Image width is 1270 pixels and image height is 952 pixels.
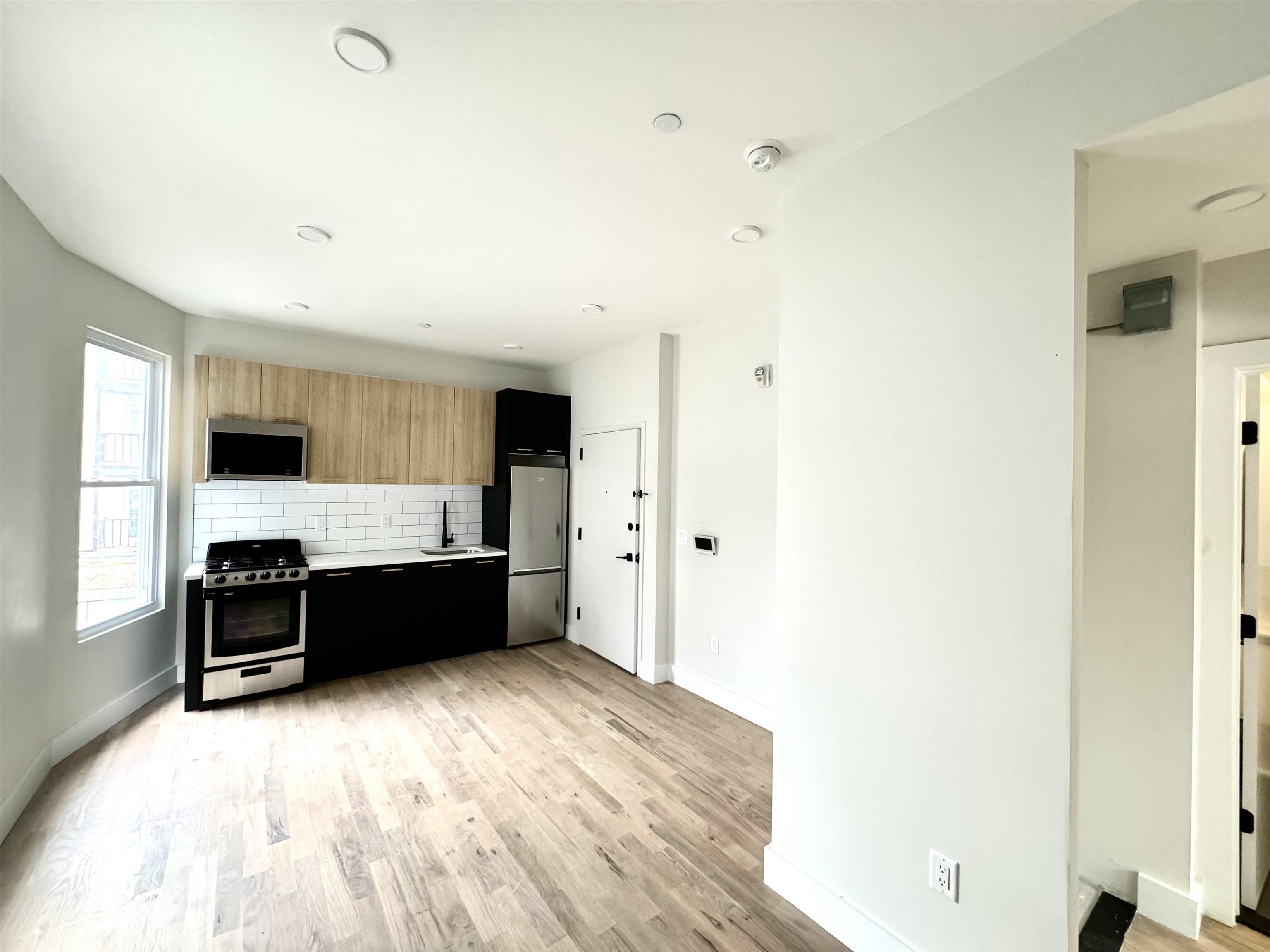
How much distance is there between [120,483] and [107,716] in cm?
142

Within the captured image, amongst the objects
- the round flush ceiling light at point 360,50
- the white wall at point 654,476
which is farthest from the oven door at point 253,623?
the round flush ceiling light at point 360,50

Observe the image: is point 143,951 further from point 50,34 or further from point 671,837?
point 50,34

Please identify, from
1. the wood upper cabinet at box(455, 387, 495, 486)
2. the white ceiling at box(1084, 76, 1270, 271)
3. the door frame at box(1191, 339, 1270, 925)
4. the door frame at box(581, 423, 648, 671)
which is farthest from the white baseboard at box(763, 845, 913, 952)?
the wood upper cabinet at box(455, 387, 495, 486)

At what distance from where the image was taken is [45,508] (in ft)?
8.34

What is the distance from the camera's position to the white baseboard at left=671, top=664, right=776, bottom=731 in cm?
334

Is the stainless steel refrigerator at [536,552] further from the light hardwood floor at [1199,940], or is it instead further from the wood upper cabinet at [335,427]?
the light hardwood floor at [1199,940]

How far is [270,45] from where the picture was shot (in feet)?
4.41

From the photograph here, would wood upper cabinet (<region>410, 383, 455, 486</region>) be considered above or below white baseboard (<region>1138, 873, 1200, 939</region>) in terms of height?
above

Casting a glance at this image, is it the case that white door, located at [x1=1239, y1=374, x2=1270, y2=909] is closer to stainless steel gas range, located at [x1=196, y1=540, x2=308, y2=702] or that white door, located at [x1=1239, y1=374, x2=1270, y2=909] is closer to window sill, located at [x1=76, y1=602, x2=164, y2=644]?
stainless steel gas range, located at [x1=196, y1=540, x2=308, y2=702]

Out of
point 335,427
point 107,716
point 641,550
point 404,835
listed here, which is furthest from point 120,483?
point 641,550

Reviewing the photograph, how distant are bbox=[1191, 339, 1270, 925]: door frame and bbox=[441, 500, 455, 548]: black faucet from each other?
5023mm

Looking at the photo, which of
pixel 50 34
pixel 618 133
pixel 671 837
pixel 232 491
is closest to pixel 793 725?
pixel 671 837

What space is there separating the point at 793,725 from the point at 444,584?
339cm

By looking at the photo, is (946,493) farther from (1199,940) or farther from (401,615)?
(401,615)
